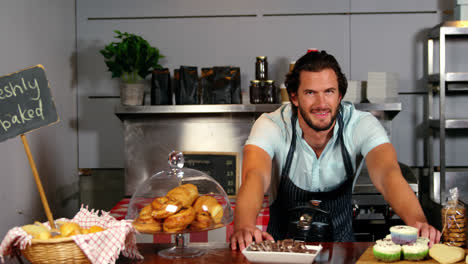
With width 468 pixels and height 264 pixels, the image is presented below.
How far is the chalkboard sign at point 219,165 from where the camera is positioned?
279 cm

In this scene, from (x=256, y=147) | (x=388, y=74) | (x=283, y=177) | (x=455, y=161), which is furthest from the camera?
(x=455, y=161)

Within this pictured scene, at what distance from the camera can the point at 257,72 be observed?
9.18 feet

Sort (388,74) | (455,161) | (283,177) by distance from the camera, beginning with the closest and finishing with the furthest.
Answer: (283,177) → (388,74) → (455,161)

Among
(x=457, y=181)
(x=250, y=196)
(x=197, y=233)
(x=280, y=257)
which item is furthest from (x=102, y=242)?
(x=457, y=181)

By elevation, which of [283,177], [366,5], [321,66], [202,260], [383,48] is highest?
[366,5]

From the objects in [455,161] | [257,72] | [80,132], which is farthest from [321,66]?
[80,132]

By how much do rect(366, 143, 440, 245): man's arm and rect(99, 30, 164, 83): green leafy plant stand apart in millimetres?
1430

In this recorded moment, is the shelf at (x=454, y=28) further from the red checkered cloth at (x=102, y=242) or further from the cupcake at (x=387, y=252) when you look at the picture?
the red checkered cloth at (x=102, y=242)

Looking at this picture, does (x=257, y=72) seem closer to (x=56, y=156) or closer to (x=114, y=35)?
(x=114, y=35)

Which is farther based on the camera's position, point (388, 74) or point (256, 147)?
point (388, 74)

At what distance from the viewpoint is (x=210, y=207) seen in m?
1.25

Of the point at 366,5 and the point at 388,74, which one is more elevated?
the point at 366,5

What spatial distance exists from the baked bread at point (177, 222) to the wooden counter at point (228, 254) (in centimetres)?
8

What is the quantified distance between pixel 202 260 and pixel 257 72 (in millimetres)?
1725
